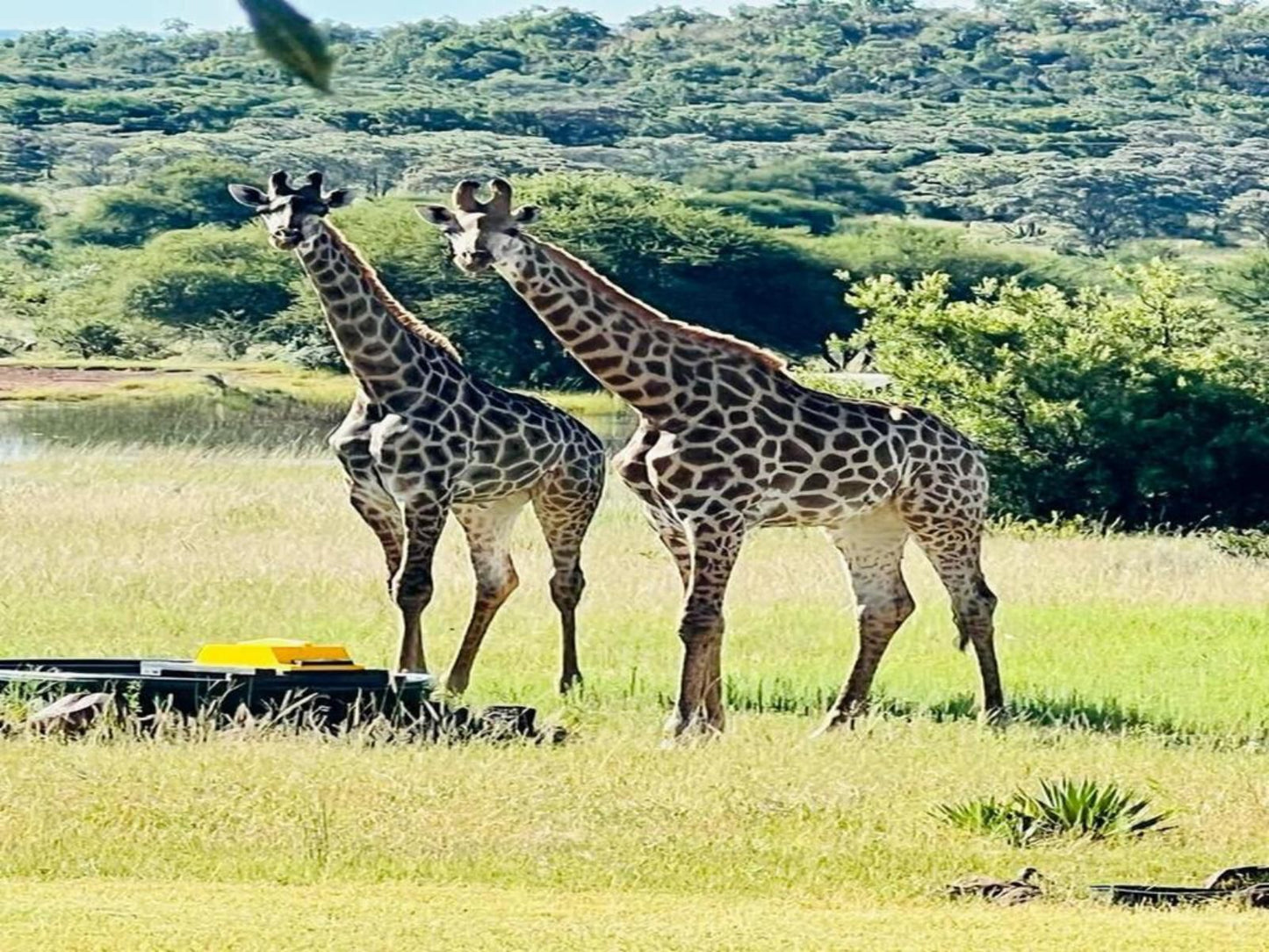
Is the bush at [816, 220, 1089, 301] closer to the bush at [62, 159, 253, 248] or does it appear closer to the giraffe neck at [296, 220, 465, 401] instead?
the bush at [62, 159, 253, 248]

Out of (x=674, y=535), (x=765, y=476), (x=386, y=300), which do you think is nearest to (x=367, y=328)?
(x=386, y=300)

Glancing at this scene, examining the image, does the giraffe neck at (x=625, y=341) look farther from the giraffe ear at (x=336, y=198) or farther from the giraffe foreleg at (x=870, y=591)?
the giraffe ear at (x=336, y=198)

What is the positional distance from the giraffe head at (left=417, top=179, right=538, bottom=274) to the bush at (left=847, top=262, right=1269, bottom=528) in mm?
14761

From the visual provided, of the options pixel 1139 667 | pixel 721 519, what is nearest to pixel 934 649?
pixel 1139 667

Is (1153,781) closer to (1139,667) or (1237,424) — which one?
(1139,667)

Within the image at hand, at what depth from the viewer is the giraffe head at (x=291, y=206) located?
1505cm

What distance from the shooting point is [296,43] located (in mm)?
3738

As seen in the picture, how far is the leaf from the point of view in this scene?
372 centimetres

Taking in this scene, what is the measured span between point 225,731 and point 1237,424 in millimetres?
17930

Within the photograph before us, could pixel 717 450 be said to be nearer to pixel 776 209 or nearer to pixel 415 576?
pixel 415 576

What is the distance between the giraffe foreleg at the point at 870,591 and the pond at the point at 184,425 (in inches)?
736

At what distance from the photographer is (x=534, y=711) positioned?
523 inches

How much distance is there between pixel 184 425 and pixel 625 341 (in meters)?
26.5

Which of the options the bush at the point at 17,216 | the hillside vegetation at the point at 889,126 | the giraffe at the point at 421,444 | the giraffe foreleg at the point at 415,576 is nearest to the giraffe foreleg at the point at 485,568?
the giraffe at the point at 421,444
